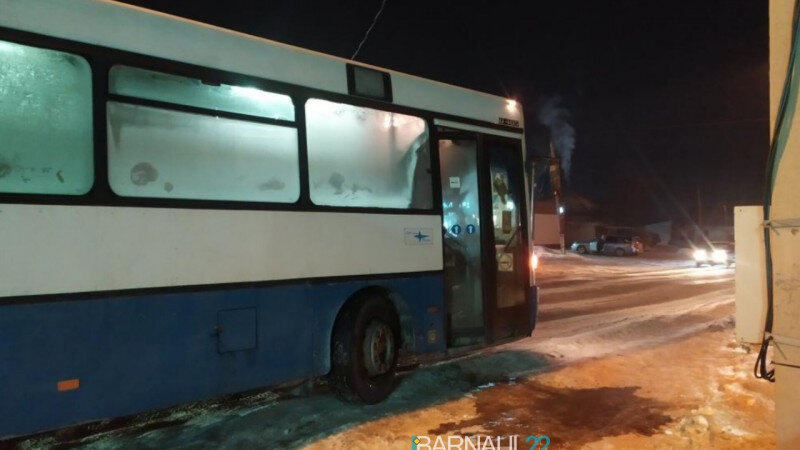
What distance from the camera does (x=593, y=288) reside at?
17922mm

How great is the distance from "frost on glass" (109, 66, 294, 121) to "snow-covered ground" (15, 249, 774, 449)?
9.06 feet

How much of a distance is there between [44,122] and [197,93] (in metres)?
1.16

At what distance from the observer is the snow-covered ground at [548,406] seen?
16.0 ft

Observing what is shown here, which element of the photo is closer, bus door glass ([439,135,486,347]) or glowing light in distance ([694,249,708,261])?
bus door glass ([439,135,486,347])

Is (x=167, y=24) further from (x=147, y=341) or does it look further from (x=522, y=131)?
(x=522, y=131)

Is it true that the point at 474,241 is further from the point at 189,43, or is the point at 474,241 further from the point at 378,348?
the point at 189,43

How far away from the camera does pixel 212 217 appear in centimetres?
470

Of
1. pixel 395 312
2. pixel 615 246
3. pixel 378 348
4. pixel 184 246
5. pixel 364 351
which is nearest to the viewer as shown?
pixel 184 246

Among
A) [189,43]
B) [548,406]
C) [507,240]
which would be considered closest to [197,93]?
[189,43]

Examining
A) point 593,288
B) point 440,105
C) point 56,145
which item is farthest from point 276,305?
point 593,288

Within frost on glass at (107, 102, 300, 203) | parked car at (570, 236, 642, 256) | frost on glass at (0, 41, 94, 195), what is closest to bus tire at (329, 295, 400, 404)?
frost on glass at (107, 102, 300, 203)

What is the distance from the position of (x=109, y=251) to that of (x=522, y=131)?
537 centimetres

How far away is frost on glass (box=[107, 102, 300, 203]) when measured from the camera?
14.1 ft

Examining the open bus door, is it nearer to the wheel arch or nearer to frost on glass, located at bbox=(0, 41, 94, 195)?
the wheel arch
